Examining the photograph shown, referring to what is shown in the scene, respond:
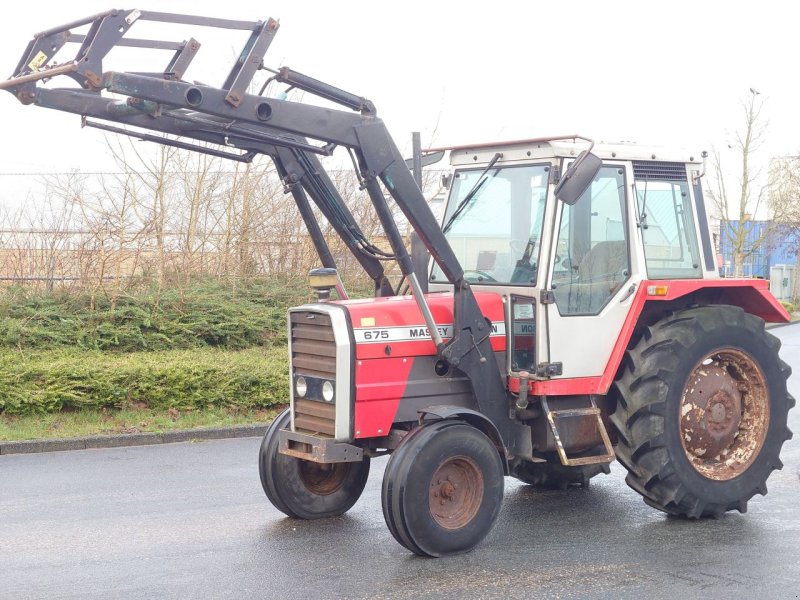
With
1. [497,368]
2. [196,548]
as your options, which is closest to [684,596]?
[497,368]

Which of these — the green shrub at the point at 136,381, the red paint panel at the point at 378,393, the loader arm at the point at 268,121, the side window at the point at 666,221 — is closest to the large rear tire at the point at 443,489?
the red paint panel at the point at 378,393

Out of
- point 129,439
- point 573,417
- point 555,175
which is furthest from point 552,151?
point 129,439

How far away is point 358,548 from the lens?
691 centimetres

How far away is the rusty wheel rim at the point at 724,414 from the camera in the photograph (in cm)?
766

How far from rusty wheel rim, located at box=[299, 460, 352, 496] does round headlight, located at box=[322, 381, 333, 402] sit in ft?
2.89

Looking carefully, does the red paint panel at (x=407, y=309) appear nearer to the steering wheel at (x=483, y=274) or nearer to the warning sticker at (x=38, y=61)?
the steering wheel at (x=483, y=274)

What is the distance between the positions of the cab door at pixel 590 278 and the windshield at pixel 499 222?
0.67 feet

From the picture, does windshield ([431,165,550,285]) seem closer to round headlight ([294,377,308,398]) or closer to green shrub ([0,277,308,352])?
round headlight ([294,377,308,398])

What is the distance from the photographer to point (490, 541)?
7.06 meters

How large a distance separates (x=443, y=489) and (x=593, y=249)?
6.97ft

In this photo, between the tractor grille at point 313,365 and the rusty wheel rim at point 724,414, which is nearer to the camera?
the tractor grille at point 313,365

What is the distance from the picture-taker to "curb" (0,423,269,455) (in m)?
11.1

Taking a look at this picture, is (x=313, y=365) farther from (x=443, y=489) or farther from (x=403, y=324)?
(x=443, y=489)

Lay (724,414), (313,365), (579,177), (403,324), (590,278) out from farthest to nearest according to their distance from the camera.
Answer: (724,414) < (590,278) < (313,365) < (403,324) < (579,177)
